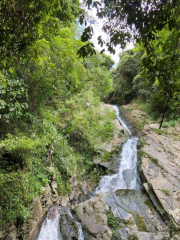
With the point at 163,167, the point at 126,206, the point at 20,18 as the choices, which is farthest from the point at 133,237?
the point at 20,18

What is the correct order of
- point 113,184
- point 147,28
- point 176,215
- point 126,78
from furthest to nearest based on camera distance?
point 126,78 < point 113,184 < point 176,215 < point 147,28

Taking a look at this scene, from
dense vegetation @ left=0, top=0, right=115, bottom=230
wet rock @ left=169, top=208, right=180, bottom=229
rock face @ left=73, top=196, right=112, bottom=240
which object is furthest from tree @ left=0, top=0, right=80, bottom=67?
wet rock @ left=169, top=208, right=180, bottom=229

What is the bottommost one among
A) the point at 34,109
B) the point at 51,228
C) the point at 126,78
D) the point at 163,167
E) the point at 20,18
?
the point at 51,228

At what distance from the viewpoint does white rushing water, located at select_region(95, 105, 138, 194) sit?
8.15 metres

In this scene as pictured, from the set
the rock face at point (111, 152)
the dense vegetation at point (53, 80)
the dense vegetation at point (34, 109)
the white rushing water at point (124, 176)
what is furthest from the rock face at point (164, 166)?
the dense vegetation at point (34, 109)

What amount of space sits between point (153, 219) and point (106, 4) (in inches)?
266

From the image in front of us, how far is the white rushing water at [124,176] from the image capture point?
8151 mm

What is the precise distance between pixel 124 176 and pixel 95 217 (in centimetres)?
362

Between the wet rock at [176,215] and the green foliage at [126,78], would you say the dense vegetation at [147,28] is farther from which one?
the green foliage at [126,78]

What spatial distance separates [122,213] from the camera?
19.8 ft

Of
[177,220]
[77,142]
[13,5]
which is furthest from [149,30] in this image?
[77,142]

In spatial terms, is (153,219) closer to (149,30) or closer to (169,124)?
(149,30)

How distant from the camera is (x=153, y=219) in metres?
5.96

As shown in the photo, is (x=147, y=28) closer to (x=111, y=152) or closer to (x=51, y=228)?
(x=51, y=228)
